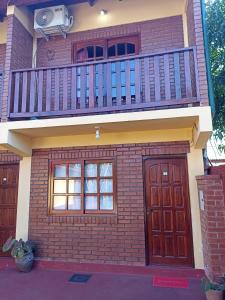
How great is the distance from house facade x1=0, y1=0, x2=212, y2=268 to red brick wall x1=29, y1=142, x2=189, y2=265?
2cm

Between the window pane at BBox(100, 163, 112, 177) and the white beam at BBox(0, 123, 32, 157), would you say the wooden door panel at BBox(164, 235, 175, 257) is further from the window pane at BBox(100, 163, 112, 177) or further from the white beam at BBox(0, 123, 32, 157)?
the white beam at BBox(0, 123, 32, 157)

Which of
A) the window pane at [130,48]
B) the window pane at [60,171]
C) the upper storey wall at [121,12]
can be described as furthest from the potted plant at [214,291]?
the upper storey wall at [121,12]

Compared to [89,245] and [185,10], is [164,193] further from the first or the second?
[185,10]

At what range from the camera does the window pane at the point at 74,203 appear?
5773 mm

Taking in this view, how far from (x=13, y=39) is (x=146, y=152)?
154 inches

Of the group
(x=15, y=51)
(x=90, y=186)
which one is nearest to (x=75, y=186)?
(x=90, y=186)

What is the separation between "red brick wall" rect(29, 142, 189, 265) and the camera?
17.4 ft

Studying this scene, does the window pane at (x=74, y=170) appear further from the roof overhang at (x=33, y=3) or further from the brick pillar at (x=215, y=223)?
the roof overhang at (x=33, y=3)

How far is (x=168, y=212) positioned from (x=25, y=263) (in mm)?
3140

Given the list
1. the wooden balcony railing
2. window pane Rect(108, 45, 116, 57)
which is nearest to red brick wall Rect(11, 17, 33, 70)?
the wooden balcony railing

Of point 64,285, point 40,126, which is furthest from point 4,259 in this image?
point 40,126

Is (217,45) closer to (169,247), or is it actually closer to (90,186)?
(90,186)

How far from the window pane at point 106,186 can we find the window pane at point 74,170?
591 millimetres

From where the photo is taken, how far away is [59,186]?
5980 mm
